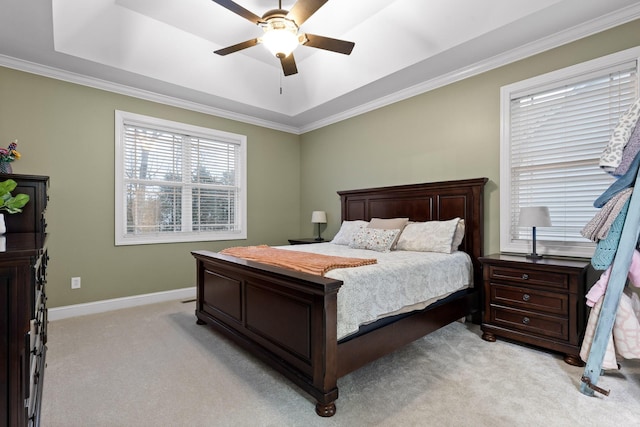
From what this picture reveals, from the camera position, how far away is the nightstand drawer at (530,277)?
246cm

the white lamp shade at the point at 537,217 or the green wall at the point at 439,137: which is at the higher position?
the green wall at the point at 439,137

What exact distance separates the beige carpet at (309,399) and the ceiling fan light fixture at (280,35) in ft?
7.89

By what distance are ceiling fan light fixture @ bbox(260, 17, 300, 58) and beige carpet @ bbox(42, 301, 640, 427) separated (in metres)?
2.40

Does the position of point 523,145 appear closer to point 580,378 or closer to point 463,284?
point 463,284

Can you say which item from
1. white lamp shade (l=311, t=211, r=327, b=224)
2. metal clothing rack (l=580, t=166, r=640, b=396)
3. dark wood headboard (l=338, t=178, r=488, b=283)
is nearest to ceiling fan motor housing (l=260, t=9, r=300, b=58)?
dark wood headboard (l=338, t=178, r=488, b=283)

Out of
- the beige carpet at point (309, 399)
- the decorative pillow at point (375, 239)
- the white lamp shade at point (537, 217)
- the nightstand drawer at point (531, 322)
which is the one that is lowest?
the beige carpet at point (309, 399)

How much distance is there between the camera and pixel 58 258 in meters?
3.45

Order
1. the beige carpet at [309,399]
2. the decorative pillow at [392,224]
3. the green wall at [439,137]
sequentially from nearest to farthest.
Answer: the beige carpet at [309,399], the green wall at [439,137], the decorative pillow at [392,224]

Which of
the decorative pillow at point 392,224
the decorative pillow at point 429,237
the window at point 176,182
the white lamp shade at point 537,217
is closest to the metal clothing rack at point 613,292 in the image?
the white lamp shade at point 537,217

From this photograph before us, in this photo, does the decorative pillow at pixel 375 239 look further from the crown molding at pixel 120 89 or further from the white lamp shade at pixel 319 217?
the crown molding at pixel 120 89

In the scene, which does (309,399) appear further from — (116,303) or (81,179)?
(81,179)

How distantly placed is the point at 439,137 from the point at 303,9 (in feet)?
7.42

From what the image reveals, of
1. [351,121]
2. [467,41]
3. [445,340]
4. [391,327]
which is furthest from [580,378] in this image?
[351,121]

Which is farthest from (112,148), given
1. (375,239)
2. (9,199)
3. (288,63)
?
(375,239)
